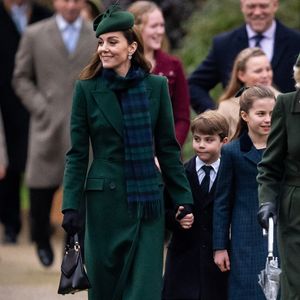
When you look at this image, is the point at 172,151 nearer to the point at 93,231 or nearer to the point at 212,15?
A: the point at 93,231

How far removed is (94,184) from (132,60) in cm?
74

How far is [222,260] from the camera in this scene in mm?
8961

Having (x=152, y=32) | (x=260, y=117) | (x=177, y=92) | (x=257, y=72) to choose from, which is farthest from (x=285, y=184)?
(x=152, y=32)

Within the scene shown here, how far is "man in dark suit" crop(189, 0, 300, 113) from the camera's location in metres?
11.2

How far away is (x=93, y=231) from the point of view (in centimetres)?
880

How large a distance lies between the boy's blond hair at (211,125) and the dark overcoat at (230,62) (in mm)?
1769

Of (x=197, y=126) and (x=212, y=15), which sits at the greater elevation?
(x=197, y=126)

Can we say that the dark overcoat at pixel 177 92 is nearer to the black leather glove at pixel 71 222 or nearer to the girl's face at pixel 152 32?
the girl's face at pixel 152 32

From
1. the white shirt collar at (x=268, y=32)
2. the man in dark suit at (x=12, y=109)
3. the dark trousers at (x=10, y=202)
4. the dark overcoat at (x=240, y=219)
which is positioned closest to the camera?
the dark overcoat at (x=240, y=219)

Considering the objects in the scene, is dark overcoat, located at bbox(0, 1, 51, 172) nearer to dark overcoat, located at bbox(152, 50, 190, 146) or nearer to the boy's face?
dark overcoat, located at bbox(152, 50, 190, 146)

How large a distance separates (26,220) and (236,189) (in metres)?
7.76

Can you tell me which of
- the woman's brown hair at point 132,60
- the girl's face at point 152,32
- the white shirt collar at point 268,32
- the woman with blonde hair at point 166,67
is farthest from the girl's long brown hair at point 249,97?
the white shirt collar at point 268,32

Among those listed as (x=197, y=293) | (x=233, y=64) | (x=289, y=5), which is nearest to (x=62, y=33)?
(x=233, y=64)

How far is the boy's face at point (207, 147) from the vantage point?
30.5 feet
